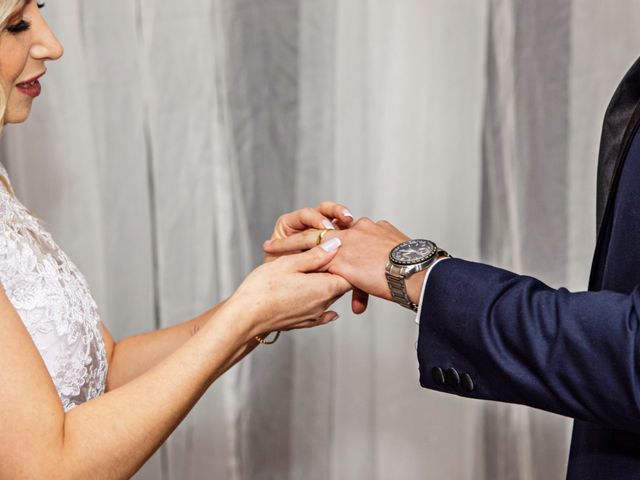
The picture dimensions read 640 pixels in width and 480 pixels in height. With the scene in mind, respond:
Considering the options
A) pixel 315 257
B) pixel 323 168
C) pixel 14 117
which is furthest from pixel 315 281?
pixel 323 168

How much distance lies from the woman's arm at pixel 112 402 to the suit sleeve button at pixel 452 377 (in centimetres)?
28

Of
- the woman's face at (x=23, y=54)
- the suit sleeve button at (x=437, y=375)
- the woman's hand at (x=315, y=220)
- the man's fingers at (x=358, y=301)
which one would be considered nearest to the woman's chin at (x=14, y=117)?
the woman's face at (x=23, y=54)

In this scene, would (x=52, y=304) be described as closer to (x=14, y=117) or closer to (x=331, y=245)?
(x=14, y=117)

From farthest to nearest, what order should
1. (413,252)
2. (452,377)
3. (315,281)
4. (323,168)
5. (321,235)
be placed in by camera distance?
(323,168) < (321,235) < (315,281) < (413,252) < (452,377)

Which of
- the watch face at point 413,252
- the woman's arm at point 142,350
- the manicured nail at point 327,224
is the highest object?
the watch face at point 413,252

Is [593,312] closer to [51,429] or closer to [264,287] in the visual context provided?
[264,287]

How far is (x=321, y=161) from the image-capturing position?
1775 mm

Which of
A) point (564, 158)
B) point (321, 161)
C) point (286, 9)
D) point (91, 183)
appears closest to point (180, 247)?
point (91, 183)

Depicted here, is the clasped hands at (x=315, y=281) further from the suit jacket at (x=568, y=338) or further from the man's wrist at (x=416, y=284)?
the suit jacket at (x=568, y=338)

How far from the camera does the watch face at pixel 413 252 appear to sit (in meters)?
1.06

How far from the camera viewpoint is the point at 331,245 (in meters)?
1.23

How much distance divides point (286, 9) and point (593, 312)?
42.8 inches

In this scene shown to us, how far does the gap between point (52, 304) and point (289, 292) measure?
320 mm

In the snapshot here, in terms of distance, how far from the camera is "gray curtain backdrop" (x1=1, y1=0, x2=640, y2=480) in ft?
5.60
